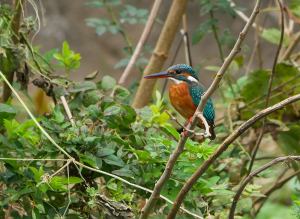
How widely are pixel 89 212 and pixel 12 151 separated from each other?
34cm

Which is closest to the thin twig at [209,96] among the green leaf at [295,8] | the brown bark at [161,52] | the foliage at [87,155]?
the foliage at [87,155]

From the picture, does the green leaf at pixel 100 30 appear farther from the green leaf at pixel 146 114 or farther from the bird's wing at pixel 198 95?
the green leaf at pixel 146 114

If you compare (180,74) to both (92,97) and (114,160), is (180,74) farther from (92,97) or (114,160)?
(114,160)

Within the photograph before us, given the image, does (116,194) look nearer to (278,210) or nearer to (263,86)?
(263,86)

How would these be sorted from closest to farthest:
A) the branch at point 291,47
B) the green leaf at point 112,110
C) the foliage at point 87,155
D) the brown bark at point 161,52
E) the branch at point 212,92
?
the branch at point 212,92, the foliage at point 87,155, the green leaf at point 112,110, the brown bark at point 161,52, the branch at point 291,47

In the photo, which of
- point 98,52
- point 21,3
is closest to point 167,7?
point 98,52

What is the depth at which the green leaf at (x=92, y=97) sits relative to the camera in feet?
4.18

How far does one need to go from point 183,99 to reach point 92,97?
508 mm

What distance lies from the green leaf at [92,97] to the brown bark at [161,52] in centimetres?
72

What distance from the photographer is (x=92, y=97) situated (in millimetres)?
1280

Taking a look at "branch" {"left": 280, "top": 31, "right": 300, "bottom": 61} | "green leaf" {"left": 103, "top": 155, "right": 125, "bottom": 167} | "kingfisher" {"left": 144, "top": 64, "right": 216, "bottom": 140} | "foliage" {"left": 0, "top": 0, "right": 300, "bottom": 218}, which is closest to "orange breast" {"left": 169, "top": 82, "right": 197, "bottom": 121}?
"kingfisher" {"left": 144, "top": 64, "right": 216, "bottom": 140}

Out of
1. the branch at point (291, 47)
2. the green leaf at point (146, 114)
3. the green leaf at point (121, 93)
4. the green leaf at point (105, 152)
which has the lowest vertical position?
the green leaf at point (105, 152)

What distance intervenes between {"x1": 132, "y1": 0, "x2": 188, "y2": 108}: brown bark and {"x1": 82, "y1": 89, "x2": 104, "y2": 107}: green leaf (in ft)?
2.37

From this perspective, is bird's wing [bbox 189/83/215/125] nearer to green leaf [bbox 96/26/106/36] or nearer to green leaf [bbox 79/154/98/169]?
green leaf [bbox 79/154/98/169]
